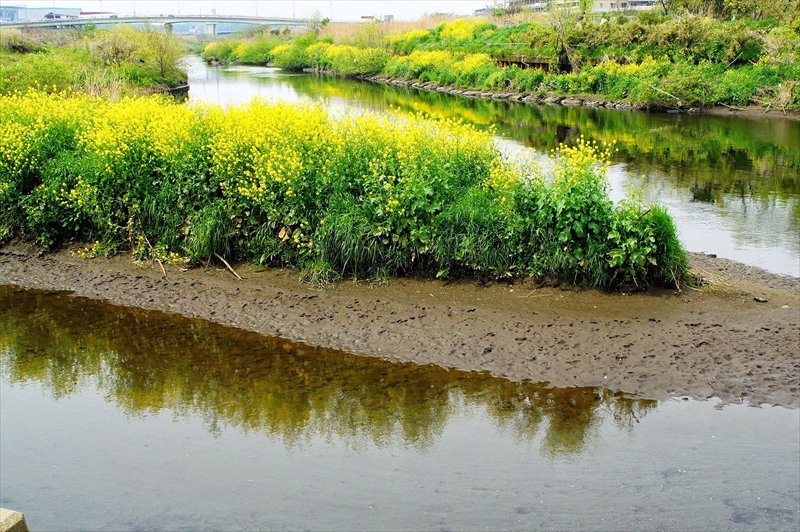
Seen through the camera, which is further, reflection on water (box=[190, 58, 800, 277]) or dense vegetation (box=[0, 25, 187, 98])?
dense vegetation (box=[0, 25, 187, 98])

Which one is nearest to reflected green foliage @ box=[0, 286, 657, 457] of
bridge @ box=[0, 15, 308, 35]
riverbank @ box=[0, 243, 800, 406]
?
riverbank @ box=[0, 243, 800, 406]

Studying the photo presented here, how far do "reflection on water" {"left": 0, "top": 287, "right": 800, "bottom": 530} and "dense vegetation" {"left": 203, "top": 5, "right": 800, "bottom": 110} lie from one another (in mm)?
26469

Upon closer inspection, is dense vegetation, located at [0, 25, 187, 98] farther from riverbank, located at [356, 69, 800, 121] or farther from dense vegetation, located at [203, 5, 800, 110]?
dense vegetation, located at [203, 5, 800, 110]

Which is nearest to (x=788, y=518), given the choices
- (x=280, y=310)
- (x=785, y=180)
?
(x=280, y=310)

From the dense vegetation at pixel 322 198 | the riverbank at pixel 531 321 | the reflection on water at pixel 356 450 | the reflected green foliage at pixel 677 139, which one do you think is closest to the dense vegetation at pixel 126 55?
the reflected green foliage at pixel 677 139

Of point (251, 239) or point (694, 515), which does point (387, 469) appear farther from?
point (251, 239)

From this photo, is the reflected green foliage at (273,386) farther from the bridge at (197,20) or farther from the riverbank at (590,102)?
the bridge at (197,20)

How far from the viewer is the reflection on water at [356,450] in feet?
19.5

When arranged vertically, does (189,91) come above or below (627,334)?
above

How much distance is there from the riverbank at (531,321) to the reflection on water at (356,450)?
1.17ft

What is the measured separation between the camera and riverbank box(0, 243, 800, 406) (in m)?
7.89

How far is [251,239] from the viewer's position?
1103cm

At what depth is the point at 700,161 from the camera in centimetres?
2033

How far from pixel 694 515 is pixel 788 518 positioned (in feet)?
2.27
